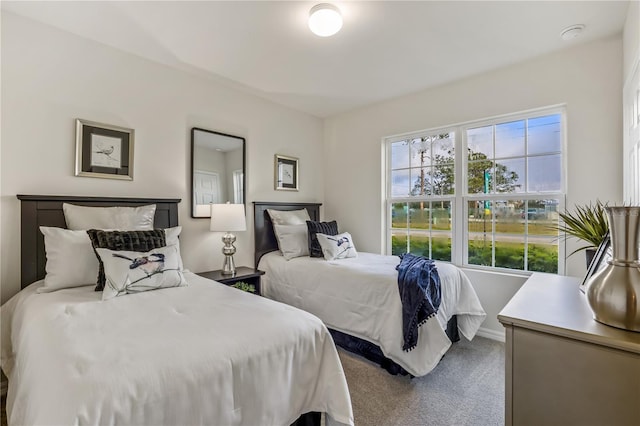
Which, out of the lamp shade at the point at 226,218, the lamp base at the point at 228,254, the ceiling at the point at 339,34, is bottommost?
the lamp base at the point at 228,254

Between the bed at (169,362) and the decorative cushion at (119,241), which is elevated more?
the decorative cushion at (119,241)

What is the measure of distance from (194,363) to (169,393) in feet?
0.35

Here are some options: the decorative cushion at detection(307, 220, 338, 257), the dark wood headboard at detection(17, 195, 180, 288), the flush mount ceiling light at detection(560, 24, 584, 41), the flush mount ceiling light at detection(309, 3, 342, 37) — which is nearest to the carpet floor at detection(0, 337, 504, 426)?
the dark wood headboard at detection(17, 195, 180, 288)

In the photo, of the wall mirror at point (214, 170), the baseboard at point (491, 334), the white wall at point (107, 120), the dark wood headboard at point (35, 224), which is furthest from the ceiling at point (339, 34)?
the baseboard at point (491, 334)

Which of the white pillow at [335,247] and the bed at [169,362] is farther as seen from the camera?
the white pillow at [335,247]

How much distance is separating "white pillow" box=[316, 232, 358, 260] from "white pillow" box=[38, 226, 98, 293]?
186cm

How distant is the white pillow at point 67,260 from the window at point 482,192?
3.01 m

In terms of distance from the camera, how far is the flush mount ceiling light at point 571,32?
2.24 m

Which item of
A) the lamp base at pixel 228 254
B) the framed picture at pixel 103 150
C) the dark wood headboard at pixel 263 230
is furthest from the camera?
the dark wood headboard at pixel 263 230

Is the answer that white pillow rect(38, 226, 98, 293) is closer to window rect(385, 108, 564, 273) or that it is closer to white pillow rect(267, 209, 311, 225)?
white pillow rect(267, 209, 311, 225)

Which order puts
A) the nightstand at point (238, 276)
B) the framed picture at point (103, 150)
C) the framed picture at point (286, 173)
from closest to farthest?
the framed picture at point (103, 150) → the nightstand at point (238, 276) → the framed picture at point (286, 173)

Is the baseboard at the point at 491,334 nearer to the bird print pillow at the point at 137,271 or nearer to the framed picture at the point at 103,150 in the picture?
the bird print pillow at the point at 137,271

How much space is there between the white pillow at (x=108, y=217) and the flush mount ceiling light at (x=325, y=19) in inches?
75.0

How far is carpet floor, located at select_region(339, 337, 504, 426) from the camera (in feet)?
5.76
